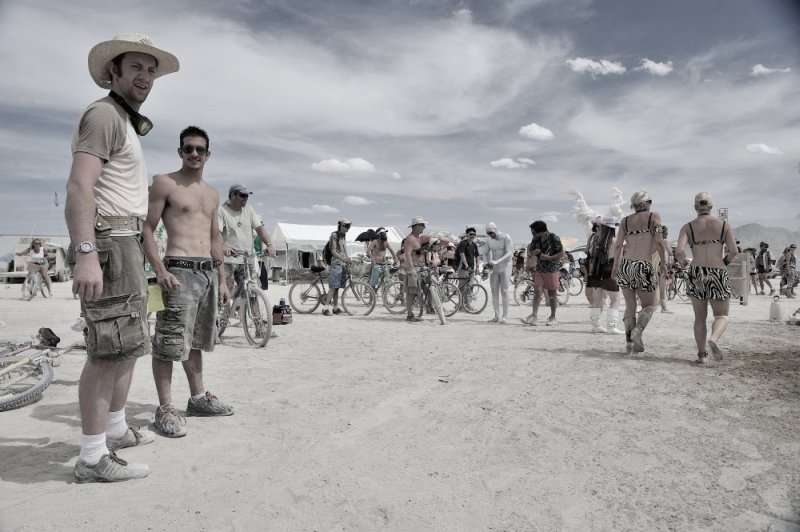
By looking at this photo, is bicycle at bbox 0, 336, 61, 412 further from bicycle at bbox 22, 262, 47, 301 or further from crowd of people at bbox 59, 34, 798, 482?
bicycle at bbox 22, 262, 47, 301

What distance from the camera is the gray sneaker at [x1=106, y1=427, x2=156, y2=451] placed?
10.5ft

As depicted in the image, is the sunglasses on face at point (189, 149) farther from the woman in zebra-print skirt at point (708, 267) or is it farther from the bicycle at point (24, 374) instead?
the woman in zebra-print skirt at point (708, 267)

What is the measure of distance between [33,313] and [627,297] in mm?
11974

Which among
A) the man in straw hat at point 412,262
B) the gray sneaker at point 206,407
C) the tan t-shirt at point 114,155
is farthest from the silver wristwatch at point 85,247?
the man in straw hat at point 412,262

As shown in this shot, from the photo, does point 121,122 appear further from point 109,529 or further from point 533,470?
point 533,470

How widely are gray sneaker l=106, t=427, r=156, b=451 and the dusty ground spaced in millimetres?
126

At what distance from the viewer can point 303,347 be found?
7297mm

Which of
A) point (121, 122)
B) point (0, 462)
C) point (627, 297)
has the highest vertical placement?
point (121, 122)

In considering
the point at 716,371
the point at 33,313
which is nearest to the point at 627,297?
the point at 716,371

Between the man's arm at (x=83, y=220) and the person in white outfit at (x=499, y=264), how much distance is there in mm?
8360

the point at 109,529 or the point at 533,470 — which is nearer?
the point at 109,529

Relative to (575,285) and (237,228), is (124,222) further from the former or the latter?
(575,285)

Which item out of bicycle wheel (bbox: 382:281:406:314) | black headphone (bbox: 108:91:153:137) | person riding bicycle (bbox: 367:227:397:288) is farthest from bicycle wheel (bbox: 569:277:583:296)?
black headphone (bbox: 108:91:153:137)

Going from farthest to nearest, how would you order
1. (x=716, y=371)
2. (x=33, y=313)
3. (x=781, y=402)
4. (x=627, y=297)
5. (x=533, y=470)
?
(x=33, y=313) → (x=627, y=297) → (x=716, y=371) → (x=781, y=402) → (x=533, y=470)
